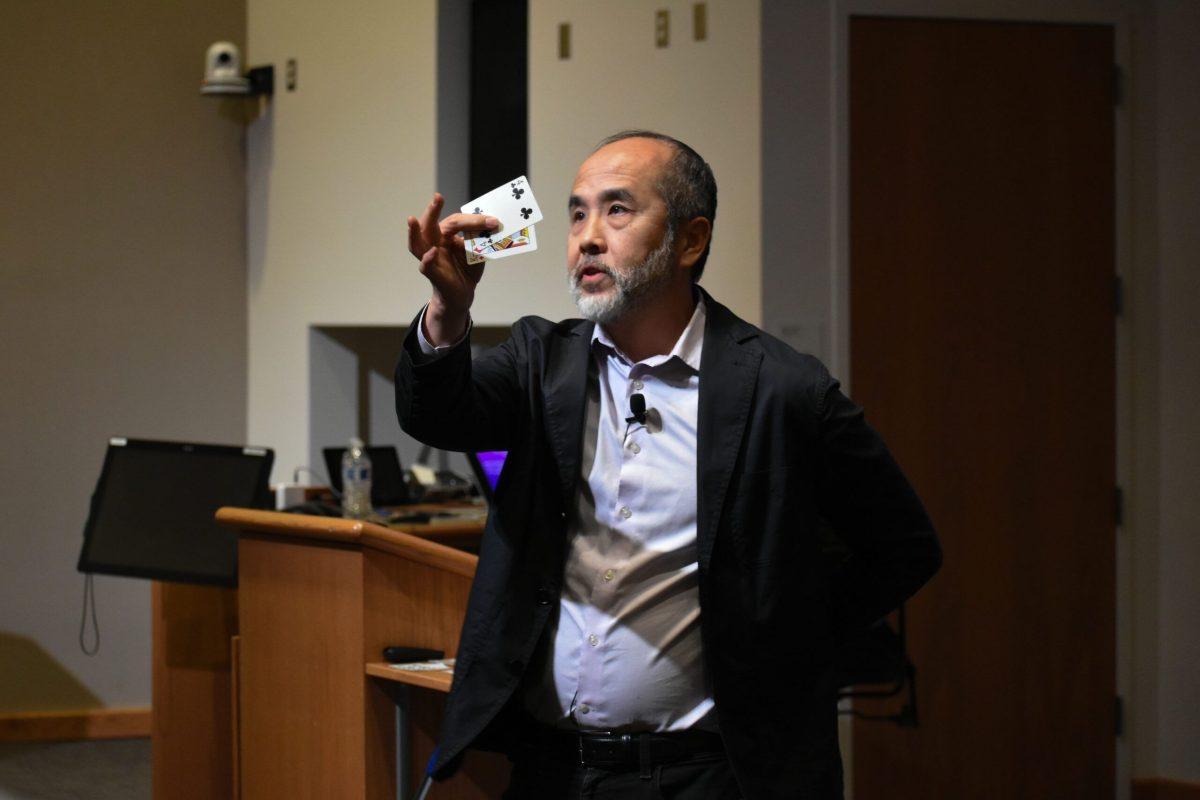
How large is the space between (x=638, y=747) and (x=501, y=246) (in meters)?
0.69

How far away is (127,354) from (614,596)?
3998 millimetres

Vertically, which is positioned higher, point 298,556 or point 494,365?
point 494,365

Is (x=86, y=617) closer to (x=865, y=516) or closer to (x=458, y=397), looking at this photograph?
(x=458, y=397)

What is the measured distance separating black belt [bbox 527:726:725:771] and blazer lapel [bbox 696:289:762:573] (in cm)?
23

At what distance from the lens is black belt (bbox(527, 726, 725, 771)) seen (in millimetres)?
1692

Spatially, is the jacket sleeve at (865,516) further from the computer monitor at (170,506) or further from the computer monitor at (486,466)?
the computer monitor at (486,466)

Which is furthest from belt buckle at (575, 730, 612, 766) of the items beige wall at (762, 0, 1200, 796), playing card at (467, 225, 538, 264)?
beige wall at (762, 0, 1200, 796)

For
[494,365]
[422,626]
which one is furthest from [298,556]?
[494,365]

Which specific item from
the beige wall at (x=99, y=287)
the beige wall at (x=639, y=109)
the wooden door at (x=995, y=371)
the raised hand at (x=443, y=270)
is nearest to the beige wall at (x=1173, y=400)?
the wooden door at (x=995, y=371)

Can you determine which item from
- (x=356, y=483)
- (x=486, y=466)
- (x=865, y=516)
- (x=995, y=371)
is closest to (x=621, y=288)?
(x=865, y=516)

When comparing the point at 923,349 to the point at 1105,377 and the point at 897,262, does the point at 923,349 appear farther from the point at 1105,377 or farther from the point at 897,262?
the point at 1105,377

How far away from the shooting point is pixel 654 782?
1679 mm

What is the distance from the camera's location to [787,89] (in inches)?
163

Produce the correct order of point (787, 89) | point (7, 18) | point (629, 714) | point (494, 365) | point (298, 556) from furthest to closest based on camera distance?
point (7, 18)
point (787, 89)
point (298, 556)
point (494, 365)
point (629, 714)
